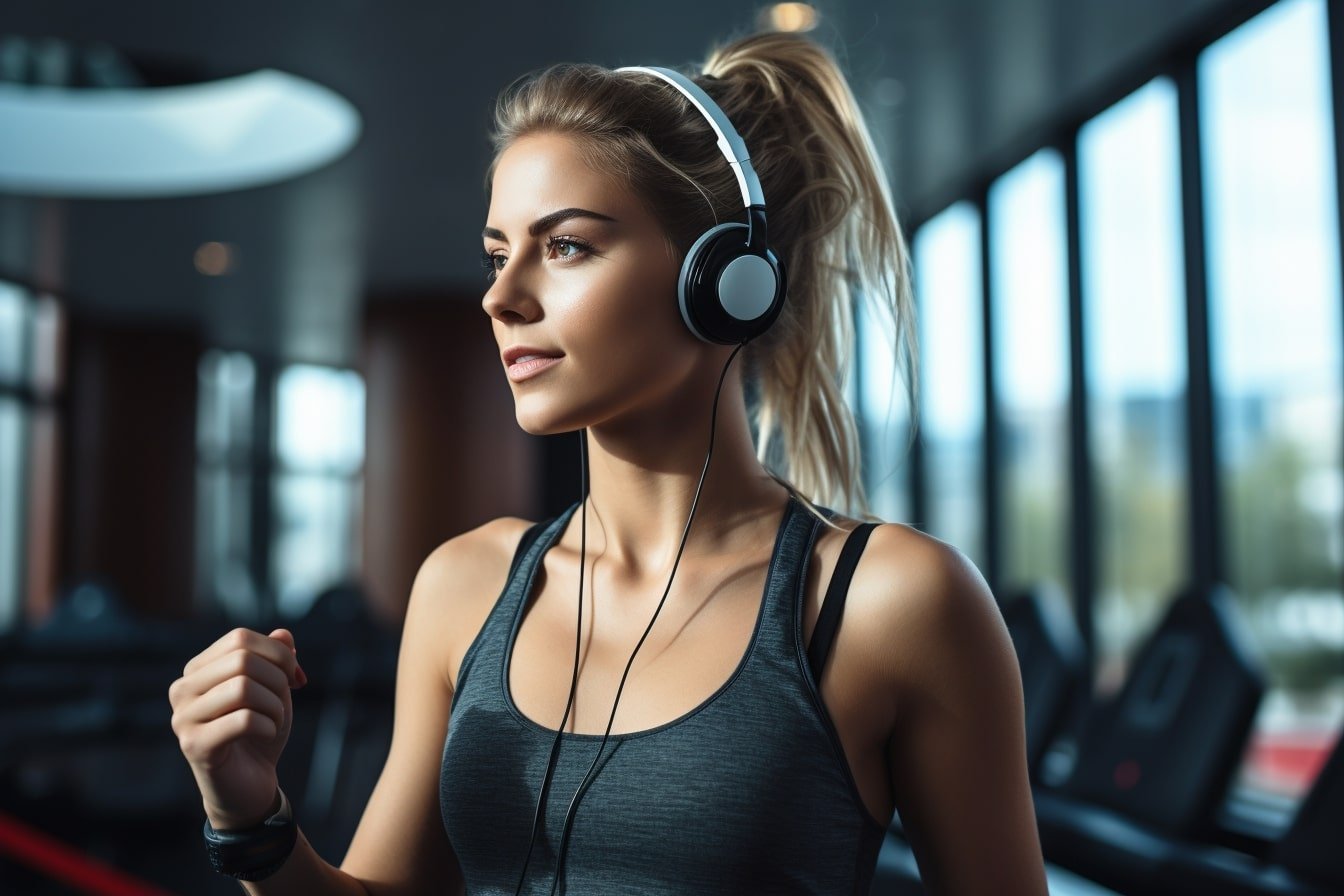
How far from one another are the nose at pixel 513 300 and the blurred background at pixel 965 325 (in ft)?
1.26

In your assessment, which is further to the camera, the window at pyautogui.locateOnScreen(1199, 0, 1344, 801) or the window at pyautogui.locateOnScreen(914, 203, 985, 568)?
the window at pyautogui.locateOnScreen(914, 203, 985, 568)

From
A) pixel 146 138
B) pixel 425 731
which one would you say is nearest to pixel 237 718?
pixel 425 731

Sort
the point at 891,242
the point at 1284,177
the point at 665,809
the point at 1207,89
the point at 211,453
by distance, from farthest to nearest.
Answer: the point at 211,453
the point at 1207,89
the point at 1284,177
the point at 891,242
the point at 665,809

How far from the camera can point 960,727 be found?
94 centimetres

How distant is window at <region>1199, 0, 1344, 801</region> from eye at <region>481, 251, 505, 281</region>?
9.88ft

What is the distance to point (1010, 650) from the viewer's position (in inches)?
38.3

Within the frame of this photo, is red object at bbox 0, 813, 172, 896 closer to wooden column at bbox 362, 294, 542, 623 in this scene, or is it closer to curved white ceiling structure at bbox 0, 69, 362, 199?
curved white ceiling structure at bbox 0, 69, 362, 199

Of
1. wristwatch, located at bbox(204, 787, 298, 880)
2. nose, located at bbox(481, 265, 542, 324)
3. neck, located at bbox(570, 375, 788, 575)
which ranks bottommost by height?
wristwatch, located at bbox(204, 787, 298, 880)

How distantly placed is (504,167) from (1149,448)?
3.87 m

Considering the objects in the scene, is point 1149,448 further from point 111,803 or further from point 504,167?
point 111,803

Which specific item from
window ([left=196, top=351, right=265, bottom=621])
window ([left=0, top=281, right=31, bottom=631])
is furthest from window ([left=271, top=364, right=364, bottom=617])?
window ([left=0, top=281, right=31, bottom=631])

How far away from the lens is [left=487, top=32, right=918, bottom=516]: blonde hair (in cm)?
104

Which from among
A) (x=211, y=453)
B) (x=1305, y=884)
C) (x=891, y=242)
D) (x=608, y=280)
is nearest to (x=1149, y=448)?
(x=1305, y=884)

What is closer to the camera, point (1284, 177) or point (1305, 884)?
point (1305, 884)
